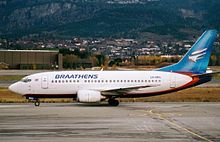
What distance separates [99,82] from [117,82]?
1360 millimetres

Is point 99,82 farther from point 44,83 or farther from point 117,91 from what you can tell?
point 44,83

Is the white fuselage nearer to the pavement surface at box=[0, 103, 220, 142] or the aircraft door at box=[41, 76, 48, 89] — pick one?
the aircraft door at box=[41, 76, 48, 89]

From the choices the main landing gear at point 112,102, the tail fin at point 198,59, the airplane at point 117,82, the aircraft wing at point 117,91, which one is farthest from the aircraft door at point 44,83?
the tail fin at point 198,59

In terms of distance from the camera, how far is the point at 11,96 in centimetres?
5631

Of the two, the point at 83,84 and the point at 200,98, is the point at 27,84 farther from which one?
the point at 200,98

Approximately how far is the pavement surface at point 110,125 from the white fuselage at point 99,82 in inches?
190

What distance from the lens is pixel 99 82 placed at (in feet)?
145

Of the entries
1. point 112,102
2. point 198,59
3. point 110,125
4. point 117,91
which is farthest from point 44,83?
point 110,125

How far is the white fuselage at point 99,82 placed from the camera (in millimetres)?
43750

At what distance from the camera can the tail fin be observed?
4481 centimetres

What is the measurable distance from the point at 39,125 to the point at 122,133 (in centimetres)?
525

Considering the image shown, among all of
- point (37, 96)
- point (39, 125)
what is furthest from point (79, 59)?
point (39, 125)

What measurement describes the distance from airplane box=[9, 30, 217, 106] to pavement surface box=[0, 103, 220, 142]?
4.82 m

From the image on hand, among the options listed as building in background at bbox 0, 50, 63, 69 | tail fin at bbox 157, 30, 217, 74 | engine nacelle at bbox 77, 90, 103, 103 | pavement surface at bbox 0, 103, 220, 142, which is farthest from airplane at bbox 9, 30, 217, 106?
building in background at bbox 0, 50, 63, 69
